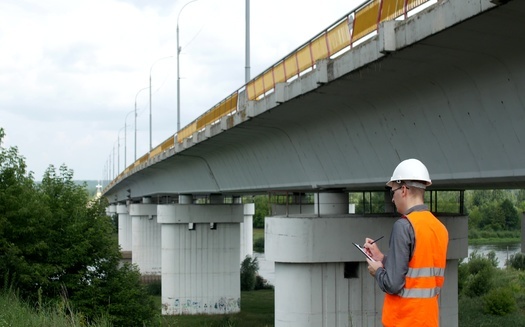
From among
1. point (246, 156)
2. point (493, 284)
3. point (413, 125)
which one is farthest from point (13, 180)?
point (493, 284)

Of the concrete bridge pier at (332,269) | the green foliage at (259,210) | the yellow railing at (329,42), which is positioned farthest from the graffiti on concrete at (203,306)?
the green foliage at (259,210)

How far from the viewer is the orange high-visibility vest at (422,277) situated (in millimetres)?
4828

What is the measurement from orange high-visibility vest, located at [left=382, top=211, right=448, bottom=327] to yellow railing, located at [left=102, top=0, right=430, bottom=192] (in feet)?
15.2

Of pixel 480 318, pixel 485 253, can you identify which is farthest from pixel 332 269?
pixel 485 253

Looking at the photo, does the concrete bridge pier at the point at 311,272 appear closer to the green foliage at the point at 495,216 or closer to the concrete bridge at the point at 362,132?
the concrete bridge at the point at 362,132

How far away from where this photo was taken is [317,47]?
13.1 metres

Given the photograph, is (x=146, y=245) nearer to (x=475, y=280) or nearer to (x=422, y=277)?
(x=475, y=280)

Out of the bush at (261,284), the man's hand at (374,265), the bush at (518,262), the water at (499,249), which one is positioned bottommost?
the bush at (261,284)

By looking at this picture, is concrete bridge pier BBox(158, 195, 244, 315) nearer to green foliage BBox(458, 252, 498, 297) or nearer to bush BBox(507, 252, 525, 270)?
green foliage BBox(458, 252, 498, 297)

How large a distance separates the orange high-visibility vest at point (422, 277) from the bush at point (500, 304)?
92.3 feet

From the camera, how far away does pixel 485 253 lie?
2489 inches

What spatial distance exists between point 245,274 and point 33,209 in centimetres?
2625

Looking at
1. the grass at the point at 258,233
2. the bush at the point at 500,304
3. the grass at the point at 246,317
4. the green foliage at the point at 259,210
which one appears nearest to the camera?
the grass at the point at 246,317

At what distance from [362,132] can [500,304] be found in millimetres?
20647
